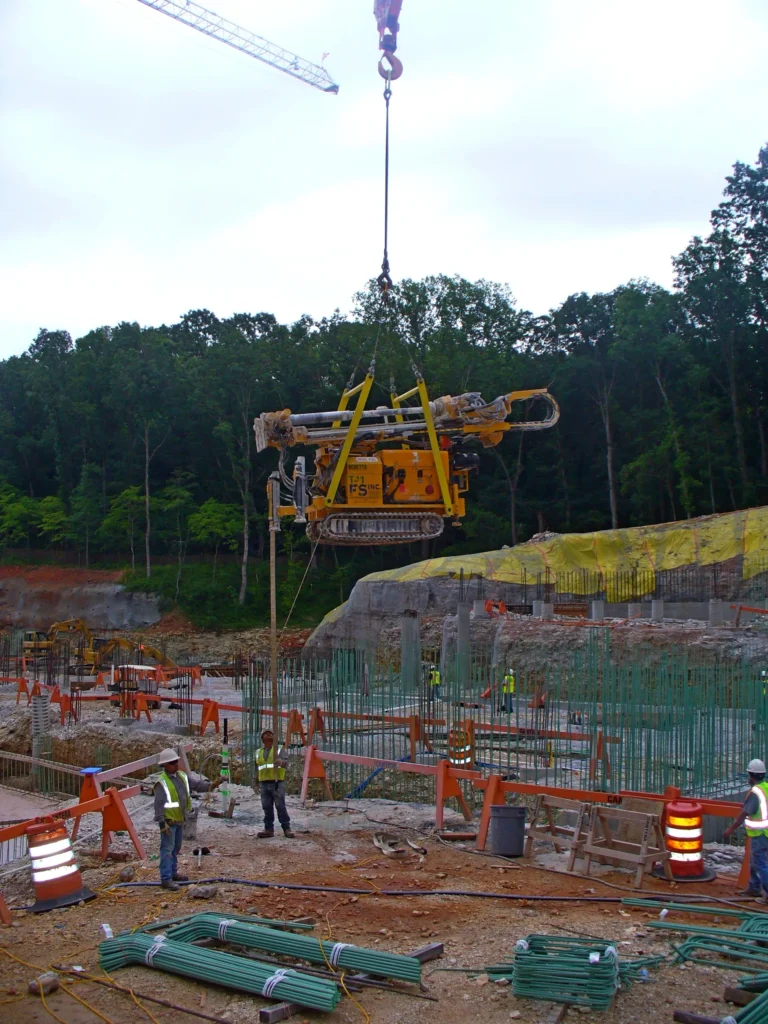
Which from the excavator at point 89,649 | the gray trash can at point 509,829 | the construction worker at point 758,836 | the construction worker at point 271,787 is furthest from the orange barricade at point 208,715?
the construction worker at point 758,836

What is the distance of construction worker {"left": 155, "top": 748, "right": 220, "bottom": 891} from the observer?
9.37m

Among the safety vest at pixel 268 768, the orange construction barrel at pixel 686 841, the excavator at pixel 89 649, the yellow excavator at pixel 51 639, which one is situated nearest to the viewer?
the orange construction barrel at pixel 686 841

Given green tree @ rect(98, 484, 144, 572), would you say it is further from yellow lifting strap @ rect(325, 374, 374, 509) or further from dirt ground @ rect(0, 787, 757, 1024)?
dirt ground @ rect(0, 787, 757, 1024)

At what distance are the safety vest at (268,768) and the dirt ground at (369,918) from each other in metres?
0.75

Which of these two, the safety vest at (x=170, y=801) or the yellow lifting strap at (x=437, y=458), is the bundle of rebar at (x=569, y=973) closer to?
the safety vest at (x=170, y=801)

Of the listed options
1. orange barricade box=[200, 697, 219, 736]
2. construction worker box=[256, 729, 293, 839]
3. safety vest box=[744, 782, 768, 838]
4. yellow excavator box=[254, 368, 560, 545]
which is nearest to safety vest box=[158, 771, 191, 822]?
construction worker box=[256, 729, 293, 839]

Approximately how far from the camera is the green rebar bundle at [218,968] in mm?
6461

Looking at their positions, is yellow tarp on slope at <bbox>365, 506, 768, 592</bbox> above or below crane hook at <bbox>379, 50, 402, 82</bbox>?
below

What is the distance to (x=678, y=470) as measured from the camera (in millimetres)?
50906

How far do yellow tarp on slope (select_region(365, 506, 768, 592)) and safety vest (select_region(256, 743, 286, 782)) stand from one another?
25.3m

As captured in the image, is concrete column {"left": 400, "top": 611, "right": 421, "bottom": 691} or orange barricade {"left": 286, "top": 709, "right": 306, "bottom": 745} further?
concrete column {"left": 400, "top": 611, "right": 421, "bottom": 691}

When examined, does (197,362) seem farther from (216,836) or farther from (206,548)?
(216,836)

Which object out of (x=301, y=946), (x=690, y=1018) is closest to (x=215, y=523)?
(x=301, y=946)

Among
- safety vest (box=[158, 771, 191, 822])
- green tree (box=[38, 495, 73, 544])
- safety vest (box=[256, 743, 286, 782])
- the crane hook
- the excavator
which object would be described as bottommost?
the excavator
